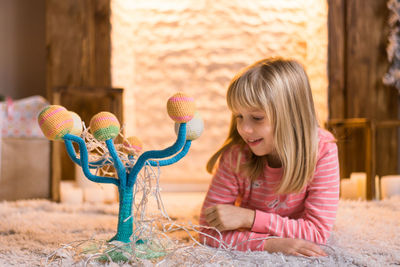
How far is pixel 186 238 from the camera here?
1103 millimetres

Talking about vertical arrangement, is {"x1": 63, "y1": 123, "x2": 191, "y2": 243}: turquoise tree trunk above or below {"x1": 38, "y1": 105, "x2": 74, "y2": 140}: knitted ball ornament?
below

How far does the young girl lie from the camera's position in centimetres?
96

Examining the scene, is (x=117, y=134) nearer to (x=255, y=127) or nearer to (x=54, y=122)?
(x=54, y=122)

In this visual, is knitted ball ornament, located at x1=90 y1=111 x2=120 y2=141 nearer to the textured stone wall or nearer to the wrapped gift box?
the wrapped gift box

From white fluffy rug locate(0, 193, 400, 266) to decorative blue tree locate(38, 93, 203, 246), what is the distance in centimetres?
12

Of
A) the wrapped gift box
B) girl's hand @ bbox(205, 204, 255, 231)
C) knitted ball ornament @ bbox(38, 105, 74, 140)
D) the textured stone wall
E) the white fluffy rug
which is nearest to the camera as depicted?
knitted ball ornament @ bbox(38, 105, 74, 140)

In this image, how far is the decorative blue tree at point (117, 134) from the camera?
0.70 meters

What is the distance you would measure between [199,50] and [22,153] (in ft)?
3.49

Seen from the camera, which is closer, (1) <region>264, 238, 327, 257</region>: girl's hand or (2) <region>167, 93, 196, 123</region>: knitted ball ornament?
(2) <region>167, 93, 196, 123</region>: knitted ball ornament

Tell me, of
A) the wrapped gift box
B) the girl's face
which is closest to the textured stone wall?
the wrapped gift box

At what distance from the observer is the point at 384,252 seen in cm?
95

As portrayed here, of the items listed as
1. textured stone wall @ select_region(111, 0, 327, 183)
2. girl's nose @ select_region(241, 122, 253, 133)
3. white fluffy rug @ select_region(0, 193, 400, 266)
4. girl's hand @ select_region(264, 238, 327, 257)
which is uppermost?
textured stone wall @ select_region(111, 0, 327, 183)

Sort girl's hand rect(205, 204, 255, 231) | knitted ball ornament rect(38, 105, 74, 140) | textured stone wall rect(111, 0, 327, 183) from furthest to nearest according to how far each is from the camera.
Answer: textured stone wall rect(111, 0, 327, 183)
girl's hand rect(205, 204, 255, 231)
knitted ball ornament rect(38, 105, 74, 140)

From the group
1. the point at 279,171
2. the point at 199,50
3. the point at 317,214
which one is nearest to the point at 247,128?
the point at 279,171
